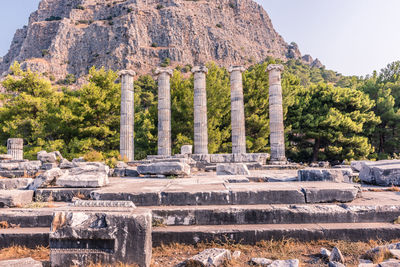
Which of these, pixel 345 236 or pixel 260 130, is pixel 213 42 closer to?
pixel 260 130

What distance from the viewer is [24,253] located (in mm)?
Result: 3422

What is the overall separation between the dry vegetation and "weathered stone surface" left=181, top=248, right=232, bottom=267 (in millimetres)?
102

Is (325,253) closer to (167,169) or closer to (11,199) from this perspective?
(167,169)

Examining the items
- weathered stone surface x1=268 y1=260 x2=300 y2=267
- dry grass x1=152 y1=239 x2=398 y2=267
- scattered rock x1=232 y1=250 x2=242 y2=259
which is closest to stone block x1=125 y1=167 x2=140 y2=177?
dry grass x1=152 y1=239 x2=398 y2=267

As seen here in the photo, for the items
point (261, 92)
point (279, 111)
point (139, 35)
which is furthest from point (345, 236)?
point (139, 35)

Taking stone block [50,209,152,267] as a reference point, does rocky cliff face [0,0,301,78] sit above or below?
above

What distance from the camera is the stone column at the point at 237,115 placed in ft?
55.5

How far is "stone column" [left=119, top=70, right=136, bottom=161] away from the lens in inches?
696

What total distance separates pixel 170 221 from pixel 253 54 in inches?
3906

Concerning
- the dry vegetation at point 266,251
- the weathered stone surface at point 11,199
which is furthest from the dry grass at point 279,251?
the weathered stone surface at point 11,199

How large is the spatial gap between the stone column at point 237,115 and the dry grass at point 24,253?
46.9 ft

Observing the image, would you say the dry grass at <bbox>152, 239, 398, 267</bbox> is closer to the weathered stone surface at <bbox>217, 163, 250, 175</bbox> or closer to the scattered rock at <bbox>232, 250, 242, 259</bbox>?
the scattered rock at <bbox>232, 250, 242, 259</bbox>

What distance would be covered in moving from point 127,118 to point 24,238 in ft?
48.9

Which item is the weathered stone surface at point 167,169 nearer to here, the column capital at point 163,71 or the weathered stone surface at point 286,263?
the weathered stone surface at point 286,263
